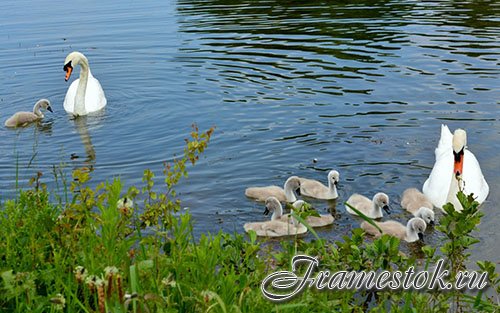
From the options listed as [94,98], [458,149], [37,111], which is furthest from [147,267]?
[94,98]

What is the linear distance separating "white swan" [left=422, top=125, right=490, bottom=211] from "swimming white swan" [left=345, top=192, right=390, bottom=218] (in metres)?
0.75

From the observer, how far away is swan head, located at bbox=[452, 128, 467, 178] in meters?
9.06

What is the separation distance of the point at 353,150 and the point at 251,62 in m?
5.72

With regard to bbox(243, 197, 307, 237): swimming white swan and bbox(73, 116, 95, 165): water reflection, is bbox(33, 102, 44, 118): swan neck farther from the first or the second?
bbox(243, 197, 307, 237): swimming white swan

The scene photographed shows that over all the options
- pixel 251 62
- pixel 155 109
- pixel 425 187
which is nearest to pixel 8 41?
pixel 251 62

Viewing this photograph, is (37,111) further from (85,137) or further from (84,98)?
(85,137)

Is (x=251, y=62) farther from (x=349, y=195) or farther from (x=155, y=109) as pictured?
(x=349, y=195)

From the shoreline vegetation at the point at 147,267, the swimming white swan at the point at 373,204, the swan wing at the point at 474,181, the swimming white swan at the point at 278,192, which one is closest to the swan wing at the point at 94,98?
the swimming white swan at the point at 278,192

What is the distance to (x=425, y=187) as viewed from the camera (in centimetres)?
952

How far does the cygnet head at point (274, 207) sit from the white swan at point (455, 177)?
1806 millimetres

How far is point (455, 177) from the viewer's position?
8977 millimetres

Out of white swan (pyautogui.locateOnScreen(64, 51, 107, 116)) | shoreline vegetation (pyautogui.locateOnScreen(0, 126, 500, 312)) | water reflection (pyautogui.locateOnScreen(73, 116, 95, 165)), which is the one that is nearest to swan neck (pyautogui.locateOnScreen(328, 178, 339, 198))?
water reflection (pyautogui.locateOnScreen(73, 116, 95, 165))

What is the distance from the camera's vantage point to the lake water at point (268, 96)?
10047 mm

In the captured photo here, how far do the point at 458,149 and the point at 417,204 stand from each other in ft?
2.75
